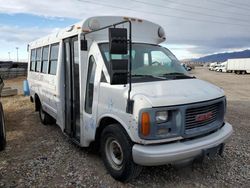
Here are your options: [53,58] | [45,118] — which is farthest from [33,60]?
[53,58]

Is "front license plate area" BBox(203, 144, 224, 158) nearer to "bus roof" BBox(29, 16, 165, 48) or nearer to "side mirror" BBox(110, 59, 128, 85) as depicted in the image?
"side mirror" BBox(110, 59, 128, 85)

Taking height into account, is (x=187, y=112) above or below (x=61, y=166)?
above

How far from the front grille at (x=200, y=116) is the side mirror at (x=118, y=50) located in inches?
41.7

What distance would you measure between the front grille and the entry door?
2247mm

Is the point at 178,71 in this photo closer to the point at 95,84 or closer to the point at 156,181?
the point at 95,84

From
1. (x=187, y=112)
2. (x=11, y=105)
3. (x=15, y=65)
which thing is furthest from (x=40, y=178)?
(x=15, y=65)

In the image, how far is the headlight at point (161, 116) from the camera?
3.55 m

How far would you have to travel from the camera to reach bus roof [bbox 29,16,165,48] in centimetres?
472

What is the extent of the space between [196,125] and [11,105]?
367 inches

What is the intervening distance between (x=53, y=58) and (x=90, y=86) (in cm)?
213

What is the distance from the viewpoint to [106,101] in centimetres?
424

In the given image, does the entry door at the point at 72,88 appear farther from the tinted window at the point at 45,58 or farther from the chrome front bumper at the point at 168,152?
the chrome front bumper at the point at 168,152

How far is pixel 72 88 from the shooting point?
541cm

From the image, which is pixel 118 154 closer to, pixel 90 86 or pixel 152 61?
pixel 90 86
